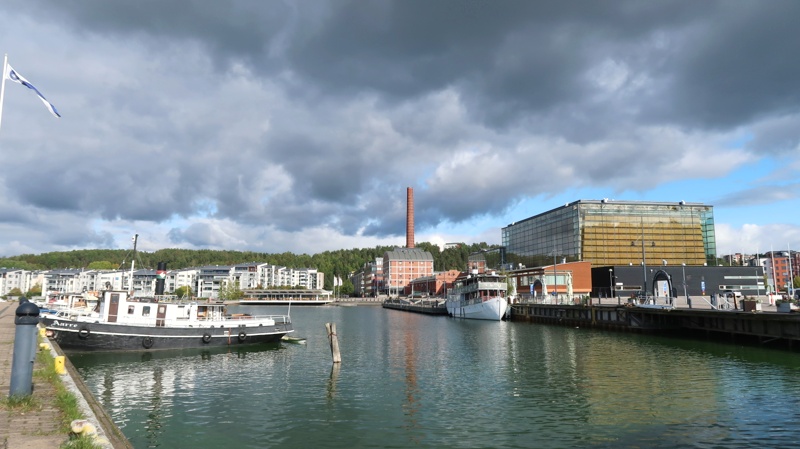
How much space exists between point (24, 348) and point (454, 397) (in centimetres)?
1838

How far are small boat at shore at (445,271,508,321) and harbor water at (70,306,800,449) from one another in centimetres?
4472

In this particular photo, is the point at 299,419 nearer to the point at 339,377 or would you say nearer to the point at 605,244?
the point at 339,377

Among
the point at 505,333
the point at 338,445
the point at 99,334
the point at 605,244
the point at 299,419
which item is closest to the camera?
the point at 338,445

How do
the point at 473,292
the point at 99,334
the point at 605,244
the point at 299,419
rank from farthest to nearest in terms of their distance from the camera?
the point at 605,244
the point at 473,292
the point at 99,334
the point at 299,419

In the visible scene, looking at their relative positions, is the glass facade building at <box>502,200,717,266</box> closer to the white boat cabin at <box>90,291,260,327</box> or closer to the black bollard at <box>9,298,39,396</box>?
the white boat cabin at <box>90,291,260,327</box>

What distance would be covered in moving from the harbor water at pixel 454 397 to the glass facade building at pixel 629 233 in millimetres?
91163

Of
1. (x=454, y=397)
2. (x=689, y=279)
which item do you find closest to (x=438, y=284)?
(x=689, y=279)

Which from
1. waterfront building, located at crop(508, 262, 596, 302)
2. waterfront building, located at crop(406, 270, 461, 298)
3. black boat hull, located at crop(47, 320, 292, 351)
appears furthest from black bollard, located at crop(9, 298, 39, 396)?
waterfront building, located at crop(406, 270, 461, 298)

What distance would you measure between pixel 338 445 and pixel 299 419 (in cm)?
406

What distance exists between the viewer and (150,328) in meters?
41.6

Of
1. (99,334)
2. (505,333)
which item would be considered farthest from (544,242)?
(99,334)

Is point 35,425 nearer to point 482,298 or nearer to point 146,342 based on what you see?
point 146,342

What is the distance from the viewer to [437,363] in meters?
37.2

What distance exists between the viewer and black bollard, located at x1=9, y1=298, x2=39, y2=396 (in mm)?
13250
